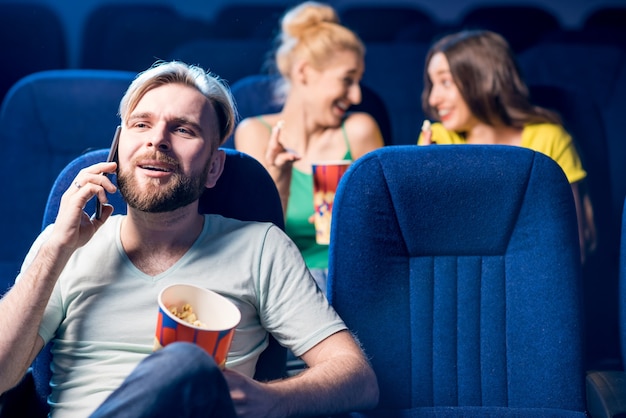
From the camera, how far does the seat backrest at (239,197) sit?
141cm

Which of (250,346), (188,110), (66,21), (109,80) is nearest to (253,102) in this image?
(109,80)

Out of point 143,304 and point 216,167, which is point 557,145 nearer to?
point 216,167

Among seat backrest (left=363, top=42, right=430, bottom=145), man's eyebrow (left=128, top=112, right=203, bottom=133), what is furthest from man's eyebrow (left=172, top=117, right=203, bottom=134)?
seat backrest (left=363, top=42, right=430, bottom=145)

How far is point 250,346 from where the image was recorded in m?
1.37

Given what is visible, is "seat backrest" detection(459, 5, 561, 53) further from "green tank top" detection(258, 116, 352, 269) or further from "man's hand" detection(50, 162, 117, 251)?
"man's hand" detection(50, 162, 117, 251)

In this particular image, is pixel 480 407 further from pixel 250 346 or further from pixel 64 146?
pixel 64 146

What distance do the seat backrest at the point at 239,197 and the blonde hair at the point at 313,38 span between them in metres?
0.97

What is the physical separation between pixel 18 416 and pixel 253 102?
128cm

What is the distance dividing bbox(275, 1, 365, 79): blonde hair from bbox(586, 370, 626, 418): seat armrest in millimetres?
1251

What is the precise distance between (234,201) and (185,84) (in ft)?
0.72

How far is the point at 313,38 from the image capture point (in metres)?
2.40

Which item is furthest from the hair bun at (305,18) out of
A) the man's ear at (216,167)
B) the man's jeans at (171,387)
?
the man's jeans at (171,387)


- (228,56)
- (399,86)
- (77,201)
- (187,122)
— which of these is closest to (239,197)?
(187,122)

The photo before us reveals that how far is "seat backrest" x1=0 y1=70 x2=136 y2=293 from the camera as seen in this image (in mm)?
2111
